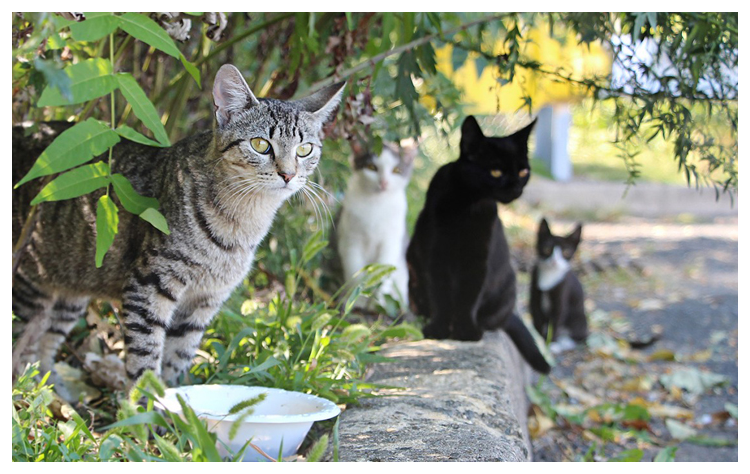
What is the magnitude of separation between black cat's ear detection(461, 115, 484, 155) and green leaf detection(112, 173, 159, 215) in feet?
4.23

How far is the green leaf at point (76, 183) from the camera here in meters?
1.78

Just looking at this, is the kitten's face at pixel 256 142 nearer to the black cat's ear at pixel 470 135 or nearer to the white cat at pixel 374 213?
the black cat's ear at pixel 470 135

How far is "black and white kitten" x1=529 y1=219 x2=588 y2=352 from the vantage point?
4234 millimetres

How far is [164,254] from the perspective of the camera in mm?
2152

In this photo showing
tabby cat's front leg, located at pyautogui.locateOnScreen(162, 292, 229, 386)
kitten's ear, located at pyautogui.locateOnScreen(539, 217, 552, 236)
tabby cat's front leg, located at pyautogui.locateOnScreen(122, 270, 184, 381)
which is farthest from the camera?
kitten's ear, located at pyautogui.locateOnScreen(539, 217, 552, 236)

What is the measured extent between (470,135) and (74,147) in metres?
1.52

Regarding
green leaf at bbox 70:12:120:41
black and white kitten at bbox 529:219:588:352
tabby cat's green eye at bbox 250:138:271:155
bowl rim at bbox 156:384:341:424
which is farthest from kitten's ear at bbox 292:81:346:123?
black and white kitten at bbox 529:219:588:352

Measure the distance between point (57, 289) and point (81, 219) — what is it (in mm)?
299

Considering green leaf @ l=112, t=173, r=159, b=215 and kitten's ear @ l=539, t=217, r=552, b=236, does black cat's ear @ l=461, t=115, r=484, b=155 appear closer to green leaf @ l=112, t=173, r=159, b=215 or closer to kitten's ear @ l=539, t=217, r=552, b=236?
green leaf @ l=112, t=173, r=159, b=215

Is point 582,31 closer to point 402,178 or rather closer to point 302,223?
point 402,178

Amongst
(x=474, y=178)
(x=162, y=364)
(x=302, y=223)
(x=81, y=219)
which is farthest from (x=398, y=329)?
(x=302, y=223)

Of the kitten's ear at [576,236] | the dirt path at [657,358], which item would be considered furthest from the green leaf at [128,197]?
the kitten's ear at [576,236]

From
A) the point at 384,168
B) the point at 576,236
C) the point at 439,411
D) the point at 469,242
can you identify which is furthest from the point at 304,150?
the point at 576,236

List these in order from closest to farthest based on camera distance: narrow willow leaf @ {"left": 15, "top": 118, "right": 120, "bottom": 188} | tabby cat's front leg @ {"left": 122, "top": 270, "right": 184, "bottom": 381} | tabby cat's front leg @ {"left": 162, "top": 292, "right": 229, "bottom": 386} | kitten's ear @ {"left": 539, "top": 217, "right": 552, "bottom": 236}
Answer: narrow willow leaf @ {"left": 15, "top": 118, "right": 120, "bottom": 188} → tabby cat's front leg @ {"left": 122, "top": 270, "right": 184, "bottom": 381} → tabby cat's front leg @ {"left": 162, "top": 292, "right": 229, "bottom": 386} → kitten's ear @ {"left": 539, "top": 217, "right": 552, "bottom": 236}
